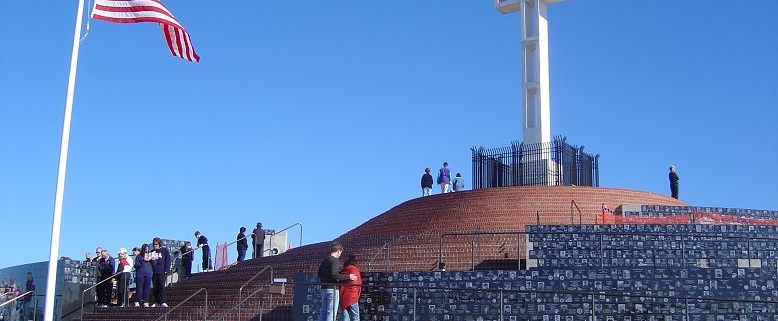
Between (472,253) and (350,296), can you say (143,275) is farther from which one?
(350,296)

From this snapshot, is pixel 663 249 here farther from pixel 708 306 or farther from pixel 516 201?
pixel 516 201

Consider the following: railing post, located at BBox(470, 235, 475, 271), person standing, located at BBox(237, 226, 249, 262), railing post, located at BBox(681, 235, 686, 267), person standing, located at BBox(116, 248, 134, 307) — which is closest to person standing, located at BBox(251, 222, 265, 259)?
person standing, located at BBox(237, 226, 249, 262)

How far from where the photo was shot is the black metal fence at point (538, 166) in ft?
79.4

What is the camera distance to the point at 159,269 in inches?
720

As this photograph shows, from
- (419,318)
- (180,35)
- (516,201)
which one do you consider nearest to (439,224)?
(516,201)

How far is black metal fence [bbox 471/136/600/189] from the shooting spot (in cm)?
2420

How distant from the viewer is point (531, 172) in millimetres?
24391

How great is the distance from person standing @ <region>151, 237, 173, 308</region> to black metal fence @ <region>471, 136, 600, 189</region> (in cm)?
939

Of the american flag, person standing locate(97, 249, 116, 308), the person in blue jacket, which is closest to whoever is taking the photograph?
the american flag

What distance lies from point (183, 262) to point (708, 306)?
12.4 m

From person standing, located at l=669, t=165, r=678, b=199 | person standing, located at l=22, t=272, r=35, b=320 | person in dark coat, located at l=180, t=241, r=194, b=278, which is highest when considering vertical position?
person standing, located at l=669, t=165, r=678, b=199

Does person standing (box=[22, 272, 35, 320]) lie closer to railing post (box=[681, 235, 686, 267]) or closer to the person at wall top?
the person at wall top

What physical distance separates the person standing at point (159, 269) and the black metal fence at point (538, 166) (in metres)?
9.39

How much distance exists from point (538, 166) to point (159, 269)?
10355 mm
